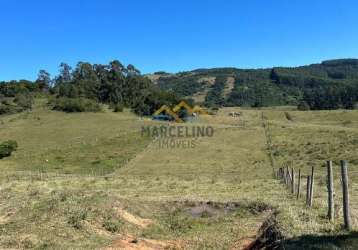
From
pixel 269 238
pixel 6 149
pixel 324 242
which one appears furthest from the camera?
pixel 6 149

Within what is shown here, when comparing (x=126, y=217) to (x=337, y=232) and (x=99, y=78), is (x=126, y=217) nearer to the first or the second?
(x=337, y=232)

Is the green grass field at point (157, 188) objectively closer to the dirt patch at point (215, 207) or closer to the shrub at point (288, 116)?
the dirt patch at point (215, 207)

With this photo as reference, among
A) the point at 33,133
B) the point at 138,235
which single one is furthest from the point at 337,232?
the point at 33,133

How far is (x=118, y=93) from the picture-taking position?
141m

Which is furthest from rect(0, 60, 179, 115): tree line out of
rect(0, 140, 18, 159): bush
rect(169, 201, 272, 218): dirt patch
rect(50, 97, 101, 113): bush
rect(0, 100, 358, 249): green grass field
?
rect(169, 201, 272, 218): dirt patch

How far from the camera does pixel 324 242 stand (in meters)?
11.1

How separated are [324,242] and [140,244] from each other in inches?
223

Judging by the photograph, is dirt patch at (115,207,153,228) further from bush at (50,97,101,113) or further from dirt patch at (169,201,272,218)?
bush at (50,97,101,113)

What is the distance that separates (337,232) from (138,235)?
6.52m

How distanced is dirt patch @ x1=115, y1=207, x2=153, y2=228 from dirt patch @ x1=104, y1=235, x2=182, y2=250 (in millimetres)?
2144

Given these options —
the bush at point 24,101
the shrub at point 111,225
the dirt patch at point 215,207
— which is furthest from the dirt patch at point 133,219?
the bush at point 24,101

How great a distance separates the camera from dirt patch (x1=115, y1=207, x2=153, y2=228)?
17.9 m
